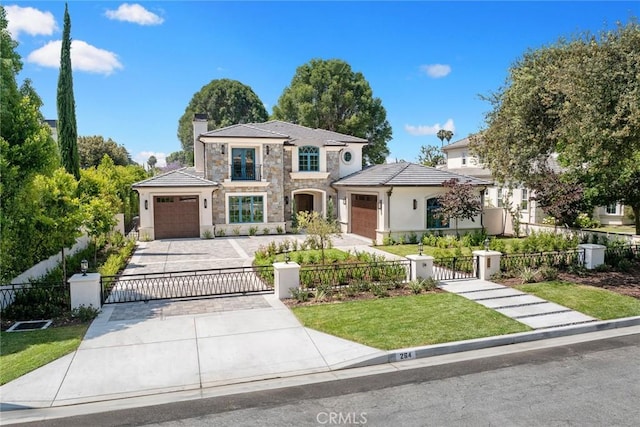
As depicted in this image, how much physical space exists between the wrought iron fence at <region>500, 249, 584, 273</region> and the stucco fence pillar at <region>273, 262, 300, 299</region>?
22.8 ft

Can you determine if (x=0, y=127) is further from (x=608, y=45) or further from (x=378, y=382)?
(x=608, y=45)

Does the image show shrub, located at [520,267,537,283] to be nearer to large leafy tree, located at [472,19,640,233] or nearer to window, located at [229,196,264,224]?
large leafy tree, located at [472,19,640,233]

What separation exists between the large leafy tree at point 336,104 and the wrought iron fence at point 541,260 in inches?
1209

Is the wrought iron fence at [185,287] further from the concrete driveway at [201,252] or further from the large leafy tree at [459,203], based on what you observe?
the large leafy tree at [459,203]

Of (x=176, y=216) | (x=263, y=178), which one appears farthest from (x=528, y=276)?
(x=176, y=216)

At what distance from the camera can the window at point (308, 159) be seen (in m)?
27.6

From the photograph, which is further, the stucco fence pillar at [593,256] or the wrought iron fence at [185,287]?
the stucco fence pillar at [593,256]

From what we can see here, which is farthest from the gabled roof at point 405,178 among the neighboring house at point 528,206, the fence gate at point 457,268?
the fence gate at point 457,268

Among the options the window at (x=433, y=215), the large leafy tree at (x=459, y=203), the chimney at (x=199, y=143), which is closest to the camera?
the large leafy tree at (x=459, y=203)

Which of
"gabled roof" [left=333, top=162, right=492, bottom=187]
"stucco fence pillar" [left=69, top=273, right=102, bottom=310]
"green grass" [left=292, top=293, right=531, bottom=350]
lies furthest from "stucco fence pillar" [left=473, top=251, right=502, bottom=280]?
"stucco fence pillar" [left=69, top=273, right=102, bottom=310]

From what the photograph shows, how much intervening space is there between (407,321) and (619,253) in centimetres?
1128

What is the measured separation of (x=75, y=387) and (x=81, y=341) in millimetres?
2033

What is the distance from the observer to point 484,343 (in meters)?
8.95

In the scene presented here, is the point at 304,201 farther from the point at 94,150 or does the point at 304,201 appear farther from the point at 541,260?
the point at 94,150
